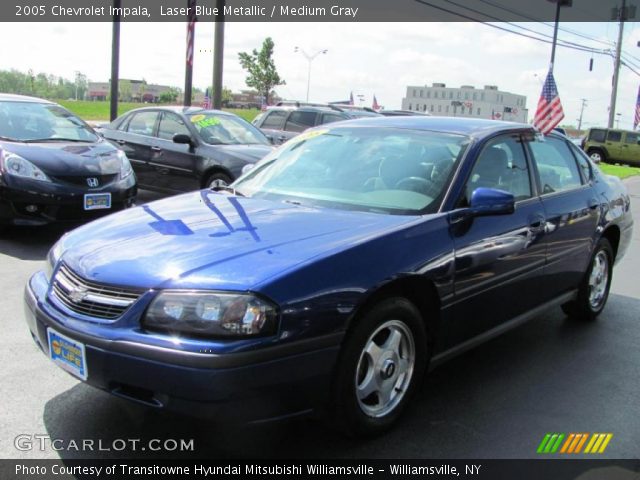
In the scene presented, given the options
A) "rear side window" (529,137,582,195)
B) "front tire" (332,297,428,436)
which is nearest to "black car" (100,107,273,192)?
"rear side window" (529,137,582,195)

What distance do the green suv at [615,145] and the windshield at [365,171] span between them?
29815 mm

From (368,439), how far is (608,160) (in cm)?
3273

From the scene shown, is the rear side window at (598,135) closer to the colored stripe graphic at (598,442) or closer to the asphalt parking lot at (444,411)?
the asphalt parking lot at (444,411)

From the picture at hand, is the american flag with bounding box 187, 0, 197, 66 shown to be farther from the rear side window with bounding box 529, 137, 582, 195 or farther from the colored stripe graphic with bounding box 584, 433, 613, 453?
the colored stripe graphic with bounding box 584, 433, 613, 453

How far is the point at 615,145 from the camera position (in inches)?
1235

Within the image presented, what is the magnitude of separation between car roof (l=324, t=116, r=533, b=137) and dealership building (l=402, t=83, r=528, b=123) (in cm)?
6652

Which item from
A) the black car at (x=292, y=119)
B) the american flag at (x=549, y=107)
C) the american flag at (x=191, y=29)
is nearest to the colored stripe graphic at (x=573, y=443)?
the black car at (x=292, y=119)

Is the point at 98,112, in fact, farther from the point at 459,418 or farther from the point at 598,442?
the point at 598,442

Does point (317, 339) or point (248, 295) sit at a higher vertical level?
point (248, 295)

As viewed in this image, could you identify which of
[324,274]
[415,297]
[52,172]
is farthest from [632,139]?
[324,274]

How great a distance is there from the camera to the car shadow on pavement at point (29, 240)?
6367 mm

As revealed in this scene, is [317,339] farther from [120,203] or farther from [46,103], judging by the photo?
[46,103]

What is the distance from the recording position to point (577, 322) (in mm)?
5238

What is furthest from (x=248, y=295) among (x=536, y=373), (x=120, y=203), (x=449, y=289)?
(x=120, y=203)
